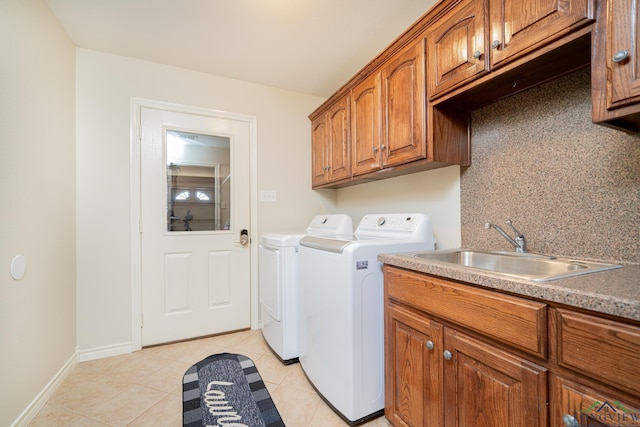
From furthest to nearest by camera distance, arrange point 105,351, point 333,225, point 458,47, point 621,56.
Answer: point 333,225 < point 105,351 < point 458,47 < point 621,56

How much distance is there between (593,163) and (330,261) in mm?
1228

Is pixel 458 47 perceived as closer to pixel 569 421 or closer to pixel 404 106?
pixel 404 106

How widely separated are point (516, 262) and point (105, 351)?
2.86 m

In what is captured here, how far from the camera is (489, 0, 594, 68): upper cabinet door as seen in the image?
906mm

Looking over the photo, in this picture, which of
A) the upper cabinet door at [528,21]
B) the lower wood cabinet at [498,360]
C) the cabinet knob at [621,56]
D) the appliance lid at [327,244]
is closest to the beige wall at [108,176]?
the appliance lid at [327,244]

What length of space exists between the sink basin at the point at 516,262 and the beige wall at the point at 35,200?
2035 mm

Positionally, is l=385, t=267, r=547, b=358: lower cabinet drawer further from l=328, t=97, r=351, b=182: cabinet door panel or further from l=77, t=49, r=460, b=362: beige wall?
l=328, t=97, r=351, b=182: cabinet door panel

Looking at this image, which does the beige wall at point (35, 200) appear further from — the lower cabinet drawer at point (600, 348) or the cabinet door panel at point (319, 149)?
the lower cabinet drawer at point (600, 348)

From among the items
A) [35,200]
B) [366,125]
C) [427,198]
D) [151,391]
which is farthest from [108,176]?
[427,198]

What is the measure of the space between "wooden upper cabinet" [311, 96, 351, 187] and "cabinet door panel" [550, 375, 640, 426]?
172 centimetres

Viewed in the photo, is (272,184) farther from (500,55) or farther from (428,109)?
(500,55)

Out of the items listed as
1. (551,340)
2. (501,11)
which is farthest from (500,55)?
(551,340)

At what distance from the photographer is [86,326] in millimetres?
2086

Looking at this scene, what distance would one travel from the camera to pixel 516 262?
1319 mm
